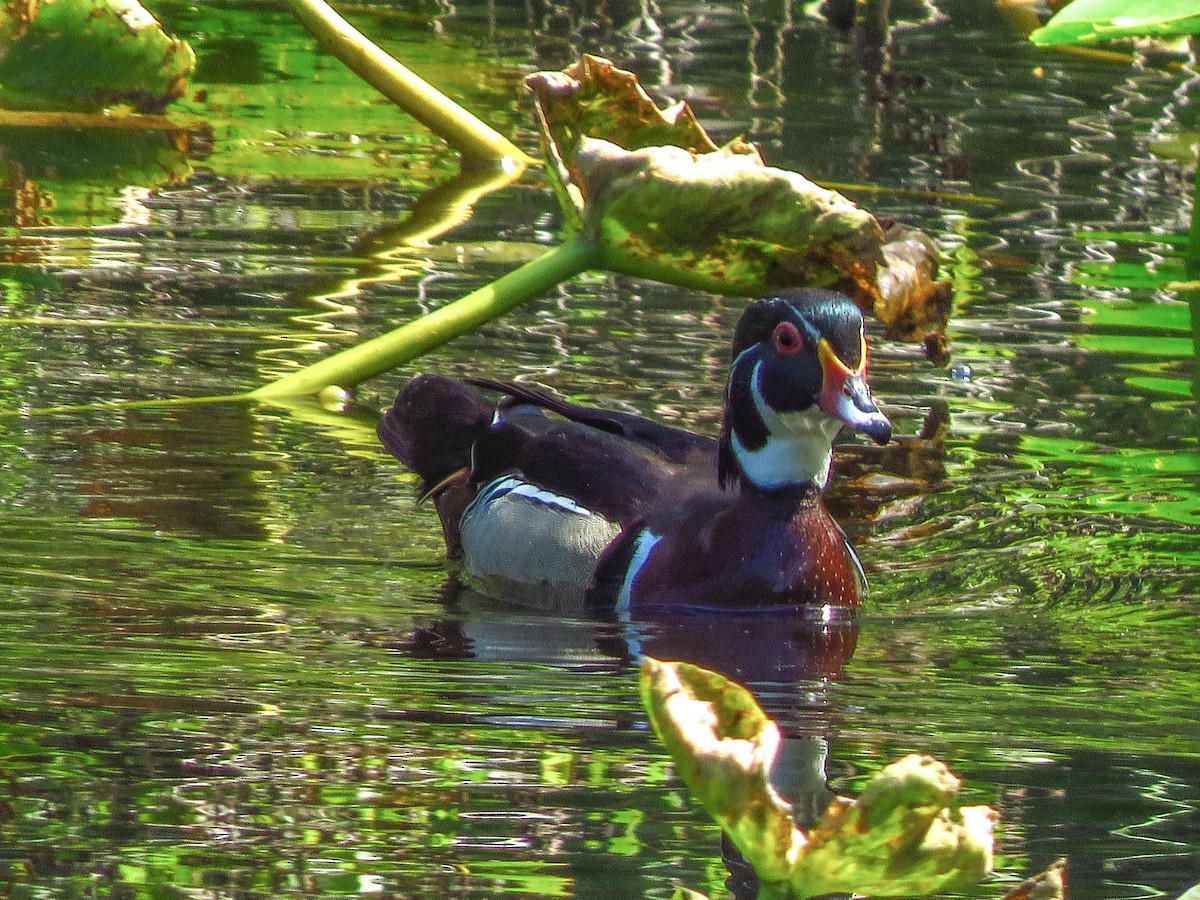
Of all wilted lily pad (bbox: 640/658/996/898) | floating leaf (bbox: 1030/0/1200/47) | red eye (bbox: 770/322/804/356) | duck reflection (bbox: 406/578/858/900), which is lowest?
duck reflection (bbox: 406/578/858/900)

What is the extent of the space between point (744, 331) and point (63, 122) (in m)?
5.72

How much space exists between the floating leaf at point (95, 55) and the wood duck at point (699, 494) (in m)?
2.94

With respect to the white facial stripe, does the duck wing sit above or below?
above

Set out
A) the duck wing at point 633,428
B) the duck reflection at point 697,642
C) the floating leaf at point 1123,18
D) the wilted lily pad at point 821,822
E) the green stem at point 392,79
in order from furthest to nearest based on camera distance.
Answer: the green stem at point 392,79 → the duck wing at point 633,428 → the duck reflection at point 697,642 → the floating leaf at point 1123,18 → the wilted lily pad at point 821,822

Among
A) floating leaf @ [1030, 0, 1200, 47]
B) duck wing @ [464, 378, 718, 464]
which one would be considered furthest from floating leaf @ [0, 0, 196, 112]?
floating leaf @ [1030, 0, 1200, 47]

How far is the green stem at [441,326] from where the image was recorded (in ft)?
20.4

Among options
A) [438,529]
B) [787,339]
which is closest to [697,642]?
[787,339]

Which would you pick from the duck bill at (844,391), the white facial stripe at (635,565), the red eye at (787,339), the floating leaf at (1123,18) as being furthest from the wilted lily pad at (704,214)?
the floating leaf at (1123,18)

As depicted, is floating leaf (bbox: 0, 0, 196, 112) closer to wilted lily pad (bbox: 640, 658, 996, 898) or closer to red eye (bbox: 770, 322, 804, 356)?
red eye (bbox: 770, 322, 804, 356)

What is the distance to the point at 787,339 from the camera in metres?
5.61

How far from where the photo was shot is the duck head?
5531mm

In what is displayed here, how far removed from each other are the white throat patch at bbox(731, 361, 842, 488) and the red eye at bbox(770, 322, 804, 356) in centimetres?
9

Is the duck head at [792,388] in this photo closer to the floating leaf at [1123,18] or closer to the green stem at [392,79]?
the green stem at [392,79]

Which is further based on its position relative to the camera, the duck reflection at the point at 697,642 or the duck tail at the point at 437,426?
the duck tail at the point at 437,426
